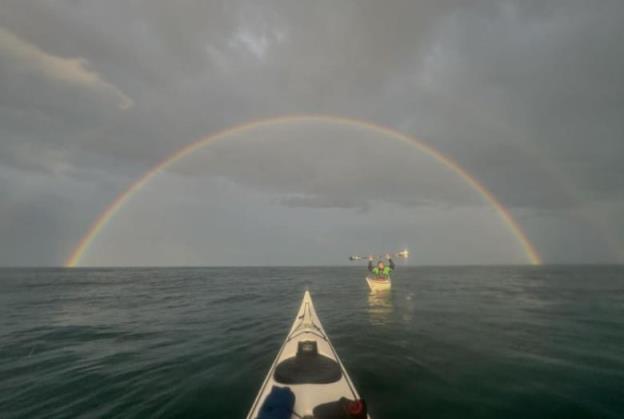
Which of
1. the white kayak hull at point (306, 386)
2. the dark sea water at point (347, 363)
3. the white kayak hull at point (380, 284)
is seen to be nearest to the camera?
the white kayak hull at point (306, 386)

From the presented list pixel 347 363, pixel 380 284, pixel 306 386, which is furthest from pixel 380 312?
pixel 306 386

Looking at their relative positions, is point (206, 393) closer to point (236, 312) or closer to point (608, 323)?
point (236, 312)

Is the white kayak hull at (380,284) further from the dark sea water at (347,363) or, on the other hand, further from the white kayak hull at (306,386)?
the white kayak hull at (306,386)

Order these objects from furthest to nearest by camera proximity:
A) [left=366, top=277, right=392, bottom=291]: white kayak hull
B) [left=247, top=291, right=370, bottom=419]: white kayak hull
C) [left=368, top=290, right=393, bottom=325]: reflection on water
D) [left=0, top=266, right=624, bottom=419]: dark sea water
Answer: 1. [left=366, top=277, right=392, bottom=291]: white kayak hull
2. [left=368, top=290, right=393, bottom=325]: reflection on water
3. [left=0, top=266, right=624, bottom=419]: dark sea water
4. [left=247, top=291, right=370, bottom=419]: white kayak hull

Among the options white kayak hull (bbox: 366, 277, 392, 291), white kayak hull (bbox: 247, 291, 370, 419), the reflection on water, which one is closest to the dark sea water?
the reflection on water

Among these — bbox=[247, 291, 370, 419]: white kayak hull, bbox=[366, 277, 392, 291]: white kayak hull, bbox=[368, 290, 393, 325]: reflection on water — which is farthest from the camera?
bbox=[366, 277, 392, 291]: white kayak hull

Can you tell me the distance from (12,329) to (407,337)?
1105 inches

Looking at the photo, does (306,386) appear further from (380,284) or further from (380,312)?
(380,284)

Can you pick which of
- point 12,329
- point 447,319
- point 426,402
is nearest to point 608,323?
point 447,319

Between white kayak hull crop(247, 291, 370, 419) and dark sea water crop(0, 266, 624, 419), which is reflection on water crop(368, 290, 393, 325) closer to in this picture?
dark sea water crop(0, 266, 624, 419)

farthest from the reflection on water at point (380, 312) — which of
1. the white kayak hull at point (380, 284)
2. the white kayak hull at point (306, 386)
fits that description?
the white kayak hull at point (306, 386)

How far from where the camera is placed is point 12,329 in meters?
21.0

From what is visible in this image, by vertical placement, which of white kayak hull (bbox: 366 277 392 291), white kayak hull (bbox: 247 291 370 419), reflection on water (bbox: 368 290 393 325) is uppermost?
white kayak hull (bbox: 247 291 370 419)

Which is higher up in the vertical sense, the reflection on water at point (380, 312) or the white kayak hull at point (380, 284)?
the white kayak hull at point (380, 284)
